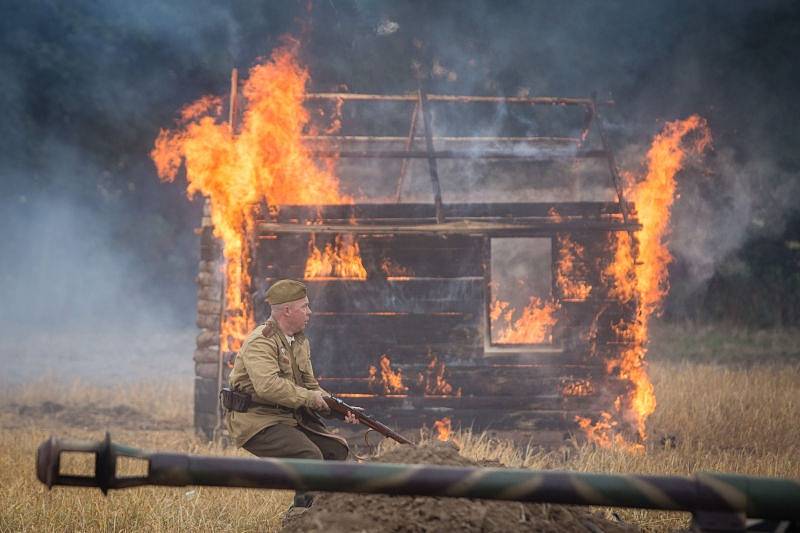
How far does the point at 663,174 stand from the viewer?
10.6m

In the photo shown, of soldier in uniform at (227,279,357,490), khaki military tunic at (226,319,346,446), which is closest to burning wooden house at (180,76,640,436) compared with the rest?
soldier in uniform at (227,279,357,490)

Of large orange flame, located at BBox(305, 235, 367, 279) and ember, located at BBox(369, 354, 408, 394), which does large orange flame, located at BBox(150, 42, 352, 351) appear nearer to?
large orange flame, located at BBox(305, 235, 367, 279)

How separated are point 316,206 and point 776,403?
25.4ft

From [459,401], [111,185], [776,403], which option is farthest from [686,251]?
[111,185]

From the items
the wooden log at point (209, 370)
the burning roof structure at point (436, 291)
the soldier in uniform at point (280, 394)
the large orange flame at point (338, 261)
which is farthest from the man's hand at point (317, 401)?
the wooden log at point (209, 370)

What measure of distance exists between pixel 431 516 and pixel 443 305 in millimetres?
5851

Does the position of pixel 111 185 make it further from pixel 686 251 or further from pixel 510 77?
pixel 686 251

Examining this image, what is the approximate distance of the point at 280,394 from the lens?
5801 mm

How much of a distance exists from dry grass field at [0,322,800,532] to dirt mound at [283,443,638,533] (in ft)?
4.69

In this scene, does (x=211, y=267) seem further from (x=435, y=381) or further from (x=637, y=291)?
(x=637, y=291)

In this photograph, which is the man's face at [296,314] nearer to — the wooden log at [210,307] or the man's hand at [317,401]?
the man's hand at [317,401]

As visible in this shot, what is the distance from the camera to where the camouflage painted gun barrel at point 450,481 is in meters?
2.55

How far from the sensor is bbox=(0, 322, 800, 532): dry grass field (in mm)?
6168

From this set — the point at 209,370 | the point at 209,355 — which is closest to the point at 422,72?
the point at 209,355
